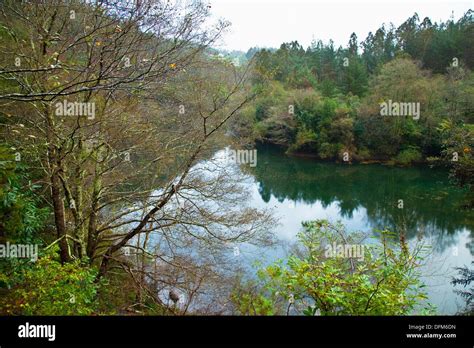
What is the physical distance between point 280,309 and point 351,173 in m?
10.9

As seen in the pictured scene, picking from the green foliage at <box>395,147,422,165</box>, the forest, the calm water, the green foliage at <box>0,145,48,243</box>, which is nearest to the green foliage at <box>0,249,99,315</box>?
the forest

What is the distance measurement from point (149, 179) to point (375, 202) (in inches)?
282

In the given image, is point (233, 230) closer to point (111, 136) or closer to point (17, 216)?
point (111, 136)

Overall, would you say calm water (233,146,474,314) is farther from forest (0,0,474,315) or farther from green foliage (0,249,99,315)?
green foliage (0,249,99,315)

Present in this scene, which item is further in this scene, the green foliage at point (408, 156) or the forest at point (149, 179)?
the green foliage at point (408, 156)

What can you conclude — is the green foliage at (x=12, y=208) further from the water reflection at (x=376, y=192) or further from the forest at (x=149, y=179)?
the water reflection at (x=376, y=192)

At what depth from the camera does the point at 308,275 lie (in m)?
2.09

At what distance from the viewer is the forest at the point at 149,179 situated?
7.88ft

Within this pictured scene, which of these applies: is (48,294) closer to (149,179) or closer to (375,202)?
(149,179)

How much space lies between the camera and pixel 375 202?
10.4 m

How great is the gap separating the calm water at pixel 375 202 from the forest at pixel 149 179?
58 cm

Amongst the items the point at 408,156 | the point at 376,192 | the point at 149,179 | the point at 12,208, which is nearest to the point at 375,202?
the point at 376,192

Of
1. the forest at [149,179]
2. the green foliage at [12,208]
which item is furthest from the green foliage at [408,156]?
the green foliage at [12,208]
